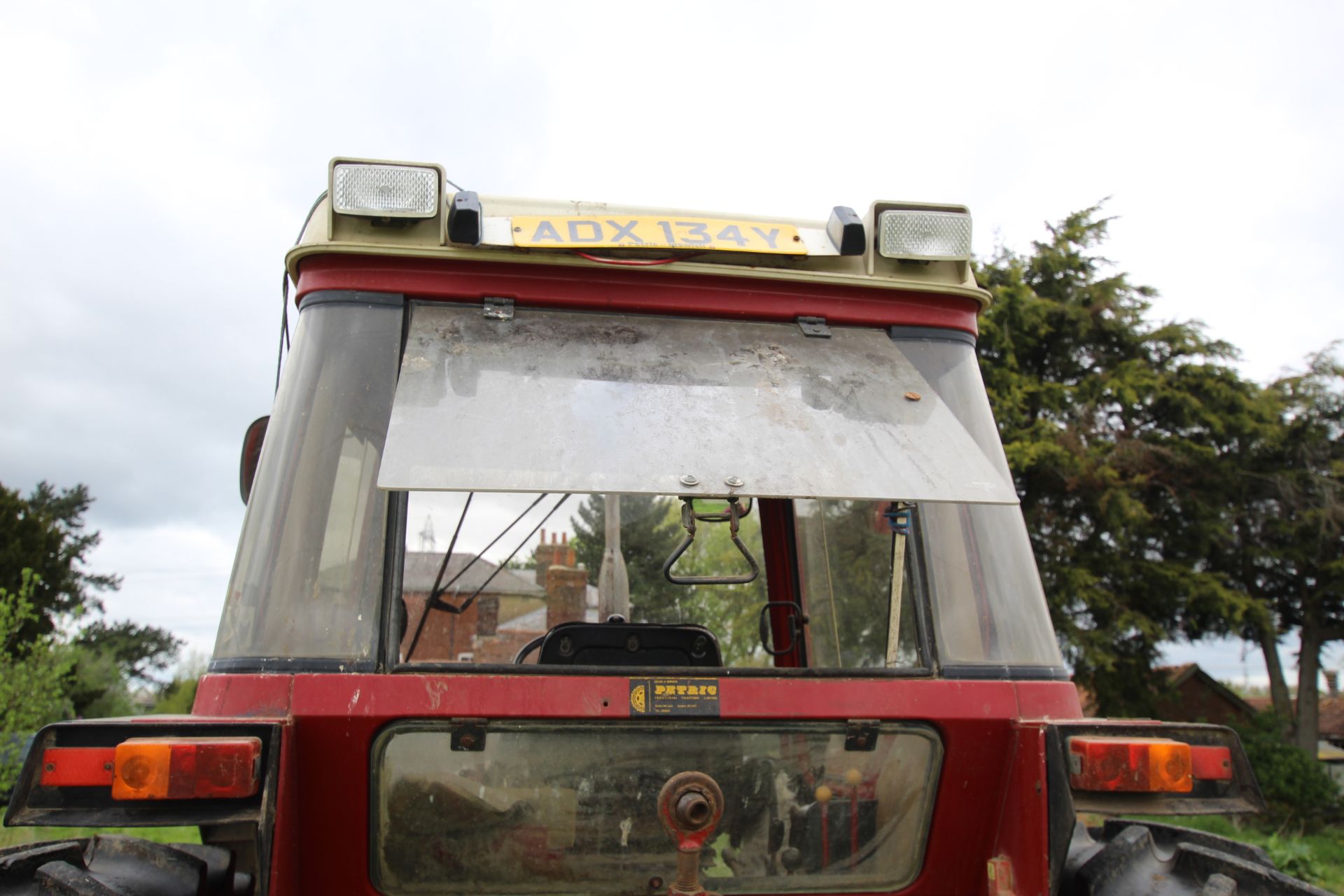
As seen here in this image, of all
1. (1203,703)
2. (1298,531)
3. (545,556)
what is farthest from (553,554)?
(1203,703)

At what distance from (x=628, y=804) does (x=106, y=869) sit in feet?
3.65

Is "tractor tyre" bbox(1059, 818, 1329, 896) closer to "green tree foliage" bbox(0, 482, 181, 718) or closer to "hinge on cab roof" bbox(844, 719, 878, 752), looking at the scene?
"hinge on cab roof" bbox(844, 719, 878, 752)

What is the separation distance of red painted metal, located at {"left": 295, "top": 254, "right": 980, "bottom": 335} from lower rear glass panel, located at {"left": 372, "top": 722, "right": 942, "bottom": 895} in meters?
1.08

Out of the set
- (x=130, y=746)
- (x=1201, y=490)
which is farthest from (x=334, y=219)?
(x=1201, y=490)

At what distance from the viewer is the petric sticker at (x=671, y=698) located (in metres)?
2.42

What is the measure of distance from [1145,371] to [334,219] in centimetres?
1733

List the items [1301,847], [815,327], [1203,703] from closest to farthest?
[815,327]
[1301,847]
[1203,703]

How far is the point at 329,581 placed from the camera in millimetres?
2449

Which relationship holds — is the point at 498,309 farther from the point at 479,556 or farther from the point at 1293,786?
the point at 1293,786

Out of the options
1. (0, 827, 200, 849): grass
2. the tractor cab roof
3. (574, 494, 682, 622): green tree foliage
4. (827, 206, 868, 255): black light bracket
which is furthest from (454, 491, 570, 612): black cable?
(0, 827, 200, 849): grass

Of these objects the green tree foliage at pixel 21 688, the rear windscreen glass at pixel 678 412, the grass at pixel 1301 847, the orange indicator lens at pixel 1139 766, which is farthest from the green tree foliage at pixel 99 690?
the orange indicator lens at pixel 1139 766

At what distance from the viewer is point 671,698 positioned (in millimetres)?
2439

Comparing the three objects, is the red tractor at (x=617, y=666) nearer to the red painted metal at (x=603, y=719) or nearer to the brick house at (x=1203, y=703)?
the red painted metal at (x=603, y=719)

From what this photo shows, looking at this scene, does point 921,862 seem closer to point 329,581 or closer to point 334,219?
point 329,581
